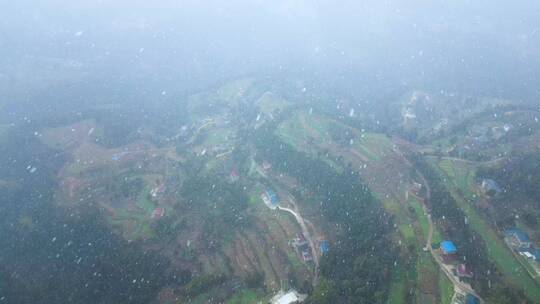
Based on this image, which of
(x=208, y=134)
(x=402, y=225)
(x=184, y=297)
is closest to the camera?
(x=184, y=297)

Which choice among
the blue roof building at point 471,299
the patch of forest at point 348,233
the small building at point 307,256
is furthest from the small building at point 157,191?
the blue roof building at point 471,299

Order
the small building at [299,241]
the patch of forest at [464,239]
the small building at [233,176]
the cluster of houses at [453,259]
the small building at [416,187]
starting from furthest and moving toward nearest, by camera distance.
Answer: the small building at [233,176] → the small building at [416,187] → the small building at [299,241] → the cluster of houses at [453,259] → the patch of forest at [464,239]

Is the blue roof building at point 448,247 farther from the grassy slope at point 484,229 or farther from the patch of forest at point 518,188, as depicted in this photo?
the patch of forest at point 518,188

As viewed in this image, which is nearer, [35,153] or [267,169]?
[267,169]

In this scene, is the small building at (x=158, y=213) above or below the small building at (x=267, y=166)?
below

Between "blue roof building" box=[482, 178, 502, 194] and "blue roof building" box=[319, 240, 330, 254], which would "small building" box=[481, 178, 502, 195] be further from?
"blue roof building" box=[319, 240, 330, 254]

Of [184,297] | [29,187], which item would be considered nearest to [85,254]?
[184,297]

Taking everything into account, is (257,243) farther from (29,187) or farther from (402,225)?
(29,187)
